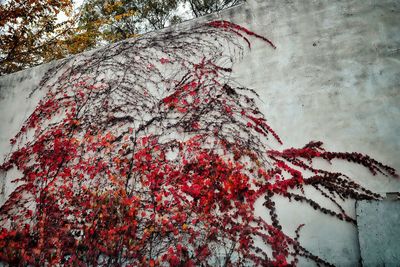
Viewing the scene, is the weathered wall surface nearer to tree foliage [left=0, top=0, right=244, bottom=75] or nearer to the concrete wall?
the concrete wall

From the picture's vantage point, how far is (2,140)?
18.7ft

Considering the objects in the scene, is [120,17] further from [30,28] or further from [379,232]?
[379,232]

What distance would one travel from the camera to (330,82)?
378 centimetres

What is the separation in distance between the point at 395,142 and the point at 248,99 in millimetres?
2047

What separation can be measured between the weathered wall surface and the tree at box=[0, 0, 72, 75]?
286 inches

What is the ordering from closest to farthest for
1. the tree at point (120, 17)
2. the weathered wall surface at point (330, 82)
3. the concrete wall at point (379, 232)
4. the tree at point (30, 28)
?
the concrete wall at point (379, 232) < the weathered wall surface at point (330, 82) < the tree at point (30, 28) < the tree at point (120, 17)

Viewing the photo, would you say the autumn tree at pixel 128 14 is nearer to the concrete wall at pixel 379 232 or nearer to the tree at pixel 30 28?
the tree at pixel 30 28

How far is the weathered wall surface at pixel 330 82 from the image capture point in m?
3.32

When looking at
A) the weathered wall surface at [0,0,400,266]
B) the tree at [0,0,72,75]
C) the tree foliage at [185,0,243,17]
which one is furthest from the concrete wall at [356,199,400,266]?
the tree foliage at [185,0,243,17]

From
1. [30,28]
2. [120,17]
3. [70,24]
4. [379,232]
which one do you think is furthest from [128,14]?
[379,232]

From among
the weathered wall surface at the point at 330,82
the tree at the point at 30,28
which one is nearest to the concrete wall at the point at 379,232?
the weathered wall surface at the point at 330,82

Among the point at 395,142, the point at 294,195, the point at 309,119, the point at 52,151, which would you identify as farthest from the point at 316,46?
the point at 52,151

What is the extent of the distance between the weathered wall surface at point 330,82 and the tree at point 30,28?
7.26m

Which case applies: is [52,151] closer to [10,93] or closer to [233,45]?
[10,93]
